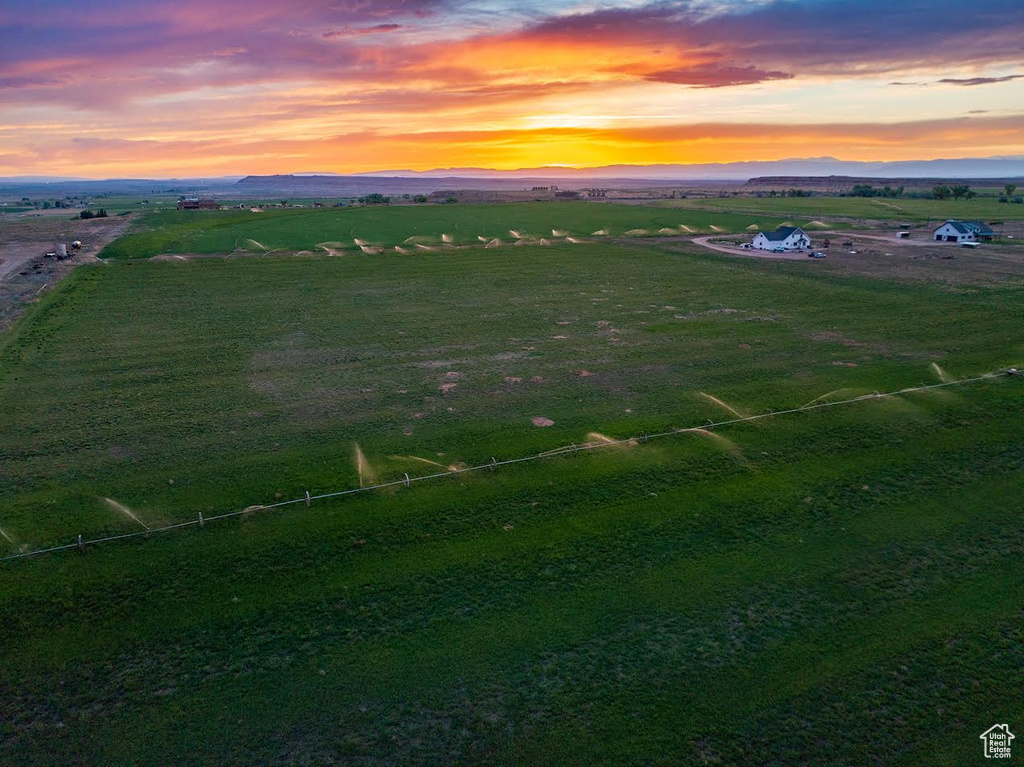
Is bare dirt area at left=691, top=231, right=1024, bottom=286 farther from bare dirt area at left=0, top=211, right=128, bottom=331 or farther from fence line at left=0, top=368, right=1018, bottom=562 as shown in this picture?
bare dirt area at left=0, top=211, right=128, bottom=331

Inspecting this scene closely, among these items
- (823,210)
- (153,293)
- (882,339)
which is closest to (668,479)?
(882,339)

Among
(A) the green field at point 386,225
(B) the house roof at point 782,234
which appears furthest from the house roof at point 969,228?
(A) the green field at point 386,225

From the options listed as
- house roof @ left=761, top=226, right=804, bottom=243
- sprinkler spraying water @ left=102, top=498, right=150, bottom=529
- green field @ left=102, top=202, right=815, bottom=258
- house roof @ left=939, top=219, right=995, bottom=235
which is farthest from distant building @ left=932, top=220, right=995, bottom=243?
sprinkler spraying water @ left=102, top=498, right=150, bottom=529

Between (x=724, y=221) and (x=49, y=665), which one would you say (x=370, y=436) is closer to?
(x=49, y=665)

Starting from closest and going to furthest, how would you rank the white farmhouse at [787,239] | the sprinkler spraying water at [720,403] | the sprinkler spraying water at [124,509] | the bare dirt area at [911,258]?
the sprinkler spraying water at [124,509], the sprinkler spraying water at [720,403], the bare dirt area at [911,258], the white farmhouse at [787,239]

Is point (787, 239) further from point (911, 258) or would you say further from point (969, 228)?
point (969, 228)

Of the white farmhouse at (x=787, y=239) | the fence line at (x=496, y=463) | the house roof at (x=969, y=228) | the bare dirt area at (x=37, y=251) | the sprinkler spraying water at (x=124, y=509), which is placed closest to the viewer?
the fence line at (x=496, y=463)

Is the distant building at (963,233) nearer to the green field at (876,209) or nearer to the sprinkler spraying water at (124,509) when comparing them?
the green field at (876,209)
